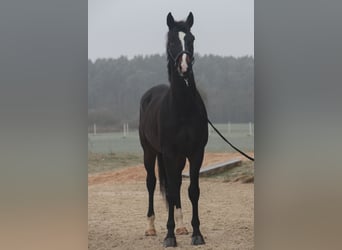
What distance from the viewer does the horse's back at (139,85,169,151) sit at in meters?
2.51

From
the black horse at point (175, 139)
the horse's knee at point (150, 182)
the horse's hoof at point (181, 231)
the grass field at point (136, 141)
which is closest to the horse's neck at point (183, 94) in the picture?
the black horse at point (175, 139)

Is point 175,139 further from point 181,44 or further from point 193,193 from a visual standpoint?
point 181,44

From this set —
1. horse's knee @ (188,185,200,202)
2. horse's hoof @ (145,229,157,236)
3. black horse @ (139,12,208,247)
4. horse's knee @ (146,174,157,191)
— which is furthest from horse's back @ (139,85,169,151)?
horse's hoof @ (145,229,157,236)

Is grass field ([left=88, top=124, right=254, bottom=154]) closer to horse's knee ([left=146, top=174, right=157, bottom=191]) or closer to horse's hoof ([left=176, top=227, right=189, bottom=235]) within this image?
horse's knee ([left=146, top=174, right=157, bottom=191])

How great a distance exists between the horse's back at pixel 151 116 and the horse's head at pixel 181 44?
0.16 metres

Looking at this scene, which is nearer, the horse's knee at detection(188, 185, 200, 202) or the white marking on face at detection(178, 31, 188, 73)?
the white marking on face at detection(178, 31, 188, 73)

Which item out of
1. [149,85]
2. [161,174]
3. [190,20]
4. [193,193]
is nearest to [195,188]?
[193,193]

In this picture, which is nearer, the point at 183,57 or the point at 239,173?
the point at 183,57

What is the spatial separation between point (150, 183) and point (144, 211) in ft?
0.49

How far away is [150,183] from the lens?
2537 mm

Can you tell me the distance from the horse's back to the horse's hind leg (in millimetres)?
47

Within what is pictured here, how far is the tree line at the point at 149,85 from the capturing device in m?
2.49
